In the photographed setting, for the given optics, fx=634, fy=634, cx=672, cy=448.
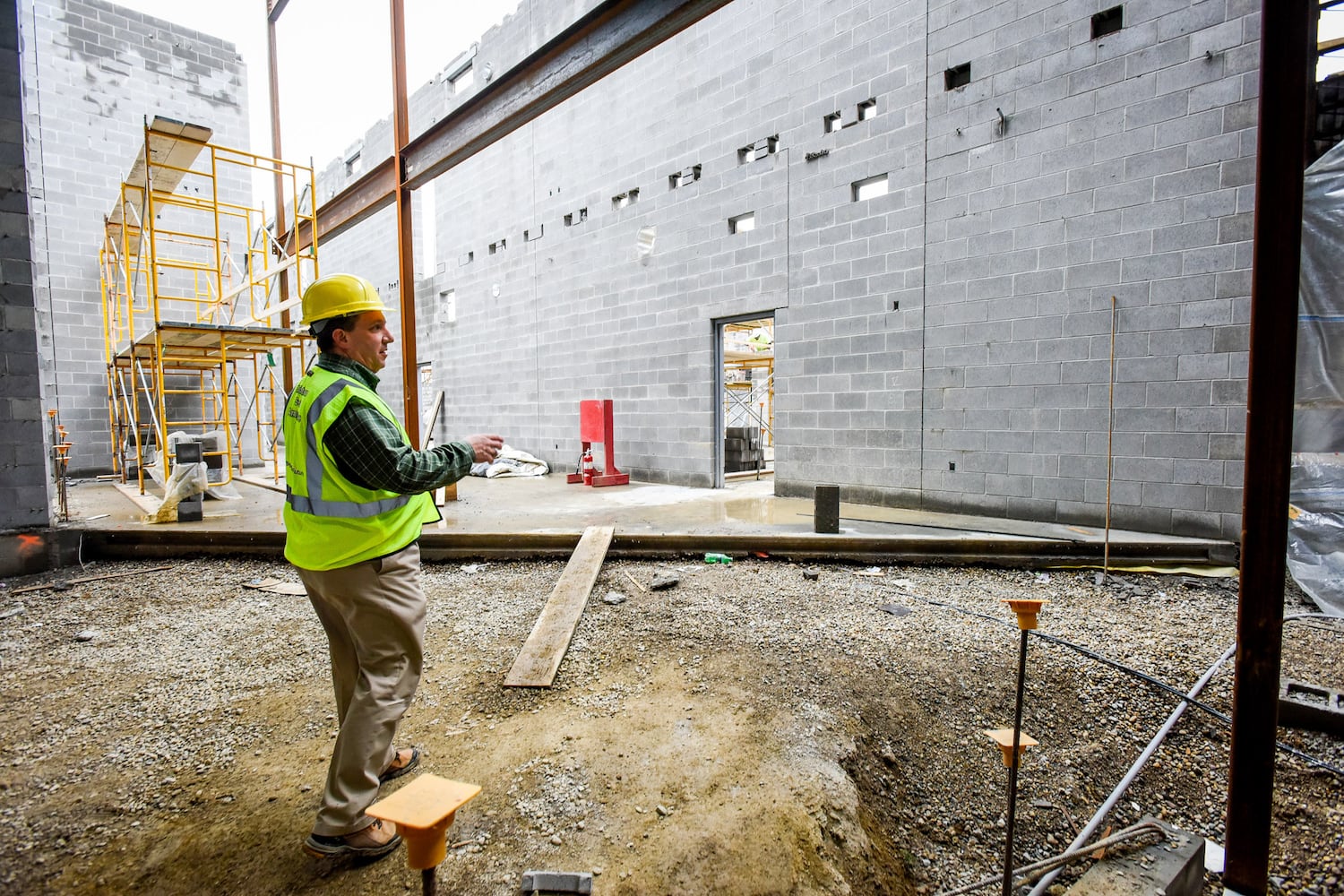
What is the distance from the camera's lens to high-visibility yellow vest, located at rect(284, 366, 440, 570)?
6.31ft

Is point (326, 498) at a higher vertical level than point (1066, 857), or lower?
higher

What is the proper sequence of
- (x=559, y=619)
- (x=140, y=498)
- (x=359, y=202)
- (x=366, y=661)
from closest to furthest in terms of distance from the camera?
(x=366, y=661) → (x=559, y=619) → (x=359, y=202) → (x=140, y=498)

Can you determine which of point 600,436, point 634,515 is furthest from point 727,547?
point 600,436

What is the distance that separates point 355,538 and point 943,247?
6276 millimetres

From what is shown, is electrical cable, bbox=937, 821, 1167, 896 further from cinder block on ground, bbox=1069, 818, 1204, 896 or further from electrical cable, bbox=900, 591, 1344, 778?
electrical cable, bbox=900, 591, 1344, 778

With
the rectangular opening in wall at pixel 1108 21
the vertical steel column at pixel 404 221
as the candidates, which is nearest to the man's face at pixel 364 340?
the vertical steel column at pixel 404 221

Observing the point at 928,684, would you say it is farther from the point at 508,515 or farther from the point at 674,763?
the point at 508,515

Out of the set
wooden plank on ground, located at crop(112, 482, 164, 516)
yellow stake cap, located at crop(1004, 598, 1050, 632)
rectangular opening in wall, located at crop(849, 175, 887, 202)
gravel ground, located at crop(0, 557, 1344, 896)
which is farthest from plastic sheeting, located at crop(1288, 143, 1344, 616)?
wooden plank on ground, located at crop(112, 482, 164, 516)

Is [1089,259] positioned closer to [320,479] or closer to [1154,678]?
[1154,678]

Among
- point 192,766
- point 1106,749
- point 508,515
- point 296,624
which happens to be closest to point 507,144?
point 508,515

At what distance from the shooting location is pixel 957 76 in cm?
630

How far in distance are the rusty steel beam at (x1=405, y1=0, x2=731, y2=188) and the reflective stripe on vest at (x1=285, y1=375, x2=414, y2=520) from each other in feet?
10.3

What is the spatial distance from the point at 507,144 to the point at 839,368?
780cm

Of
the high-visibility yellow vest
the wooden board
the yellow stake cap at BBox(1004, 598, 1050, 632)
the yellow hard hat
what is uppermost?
the yellow hard hat
